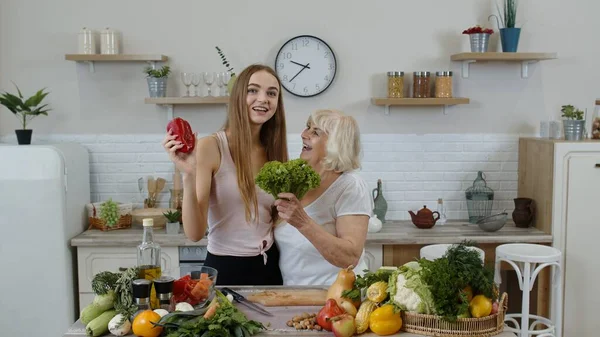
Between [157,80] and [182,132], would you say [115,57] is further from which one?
[182,132]

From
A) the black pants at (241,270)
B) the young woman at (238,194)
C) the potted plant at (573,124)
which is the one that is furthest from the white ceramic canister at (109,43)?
the potted plant at (573,124)

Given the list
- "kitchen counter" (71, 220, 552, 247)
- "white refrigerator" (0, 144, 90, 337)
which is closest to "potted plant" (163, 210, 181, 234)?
"kitchen counter" (71, 220, 552, 247)

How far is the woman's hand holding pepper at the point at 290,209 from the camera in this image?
2.46m

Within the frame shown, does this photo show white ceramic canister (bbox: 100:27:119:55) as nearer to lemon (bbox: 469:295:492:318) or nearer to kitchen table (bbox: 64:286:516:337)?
kitchen table (bbox: 64:286:516:337)

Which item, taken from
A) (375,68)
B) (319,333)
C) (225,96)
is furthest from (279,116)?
(375,68)

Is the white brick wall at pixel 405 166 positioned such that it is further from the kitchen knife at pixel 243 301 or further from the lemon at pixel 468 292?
the lemon at pixel 468 292

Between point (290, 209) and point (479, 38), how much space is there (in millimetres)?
2920

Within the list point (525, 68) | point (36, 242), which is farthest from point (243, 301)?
point (525, 68)

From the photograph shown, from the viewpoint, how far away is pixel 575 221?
4531 millimetres

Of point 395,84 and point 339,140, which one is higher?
point 395,84

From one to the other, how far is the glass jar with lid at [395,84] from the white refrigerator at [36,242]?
2388 millimetres

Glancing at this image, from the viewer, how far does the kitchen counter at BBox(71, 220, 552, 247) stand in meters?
4.40

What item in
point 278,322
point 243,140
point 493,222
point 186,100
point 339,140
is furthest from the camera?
point 186,100

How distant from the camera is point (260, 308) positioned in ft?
7.85
